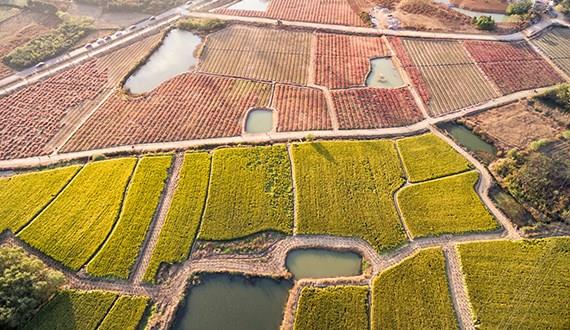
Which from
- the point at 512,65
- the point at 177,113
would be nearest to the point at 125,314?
the point at 177,113

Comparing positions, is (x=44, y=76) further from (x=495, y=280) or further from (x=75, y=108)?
(x=495, y=280)

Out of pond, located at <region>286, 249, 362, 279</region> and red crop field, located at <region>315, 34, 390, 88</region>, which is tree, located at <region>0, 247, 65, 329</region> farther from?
red crop field, located at <region>315, 34, 390, 88</region>

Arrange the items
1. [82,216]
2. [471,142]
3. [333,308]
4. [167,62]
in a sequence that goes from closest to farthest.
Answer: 1. [333,308]
2. [82,216]
3. [471,142]
4. [167,62]

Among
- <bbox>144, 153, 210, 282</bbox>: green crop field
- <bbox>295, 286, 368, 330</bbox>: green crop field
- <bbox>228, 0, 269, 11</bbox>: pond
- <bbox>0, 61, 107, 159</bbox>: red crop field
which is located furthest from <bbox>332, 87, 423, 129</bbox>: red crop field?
<bbox>0, 61, 107, 159</bbox>: red crop field

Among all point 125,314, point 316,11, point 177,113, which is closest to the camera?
point 125,314

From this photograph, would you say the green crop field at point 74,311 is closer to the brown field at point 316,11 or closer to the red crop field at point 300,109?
the red crop field at point 300,109

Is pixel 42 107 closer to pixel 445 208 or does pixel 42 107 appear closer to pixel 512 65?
pixel 445 208

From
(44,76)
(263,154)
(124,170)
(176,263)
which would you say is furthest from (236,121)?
(44,76)
